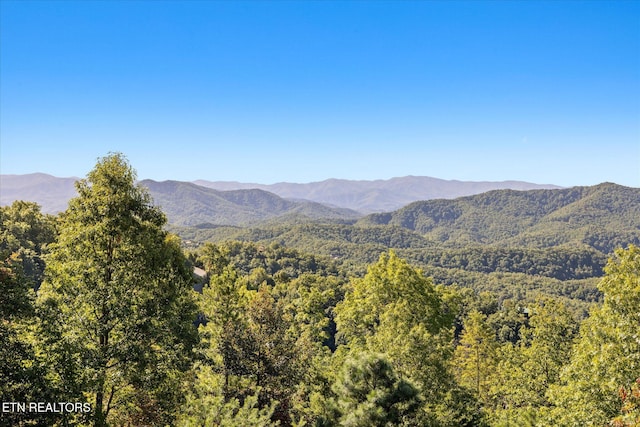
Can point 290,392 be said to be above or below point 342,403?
below

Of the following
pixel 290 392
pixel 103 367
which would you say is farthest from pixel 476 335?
pixel 103 367

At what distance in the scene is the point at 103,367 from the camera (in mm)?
11469

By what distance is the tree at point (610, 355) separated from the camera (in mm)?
12641

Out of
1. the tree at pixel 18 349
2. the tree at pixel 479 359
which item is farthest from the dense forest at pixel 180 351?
the tree at pixel 479 359

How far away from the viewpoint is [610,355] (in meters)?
13.0

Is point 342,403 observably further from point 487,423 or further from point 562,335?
point 562,335

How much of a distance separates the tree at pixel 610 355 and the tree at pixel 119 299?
43.5ft

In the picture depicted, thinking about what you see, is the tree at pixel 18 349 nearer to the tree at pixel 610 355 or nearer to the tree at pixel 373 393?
the tree at pixel 373 393

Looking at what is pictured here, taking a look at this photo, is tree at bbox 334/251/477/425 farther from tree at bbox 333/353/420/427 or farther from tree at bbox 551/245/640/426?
tree at bbox 551/245/640/426

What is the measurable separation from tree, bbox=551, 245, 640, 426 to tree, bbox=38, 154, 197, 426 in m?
13.3

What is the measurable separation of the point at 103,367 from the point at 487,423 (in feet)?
55.5

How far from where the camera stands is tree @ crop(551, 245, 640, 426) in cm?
1264

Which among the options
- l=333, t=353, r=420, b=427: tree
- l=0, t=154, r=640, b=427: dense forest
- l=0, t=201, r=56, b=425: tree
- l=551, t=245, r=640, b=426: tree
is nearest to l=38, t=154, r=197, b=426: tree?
l=0, t=154, r=640, b=427: dense forest

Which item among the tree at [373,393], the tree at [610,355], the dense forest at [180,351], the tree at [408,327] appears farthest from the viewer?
the tree at [408,327]
